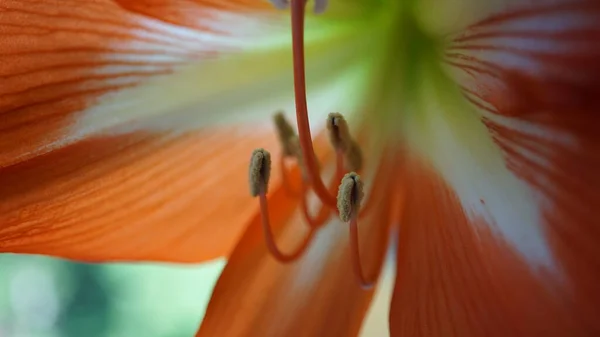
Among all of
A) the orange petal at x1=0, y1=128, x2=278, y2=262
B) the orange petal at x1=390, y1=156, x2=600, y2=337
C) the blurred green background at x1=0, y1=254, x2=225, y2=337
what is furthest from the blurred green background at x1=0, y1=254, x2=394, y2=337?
the orange petal at x1=390, y1=156, x2=600, y2=337

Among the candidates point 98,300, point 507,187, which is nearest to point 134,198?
point 507,187

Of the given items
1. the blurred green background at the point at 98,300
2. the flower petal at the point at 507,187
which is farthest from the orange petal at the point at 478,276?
the blurred green background at the point at 98,300

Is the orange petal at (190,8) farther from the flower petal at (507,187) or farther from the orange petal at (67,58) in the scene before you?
the flower petal at (507,187)

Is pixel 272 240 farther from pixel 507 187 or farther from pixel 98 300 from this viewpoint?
Result: pixel 98 300

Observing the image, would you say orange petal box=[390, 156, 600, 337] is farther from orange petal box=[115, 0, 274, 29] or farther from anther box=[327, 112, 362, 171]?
orange petal box=[115, 0, 274, 29]

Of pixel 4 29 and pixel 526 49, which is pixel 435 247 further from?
pixel 4 29

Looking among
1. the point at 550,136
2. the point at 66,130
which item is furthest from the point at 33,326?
the point at 550,136
